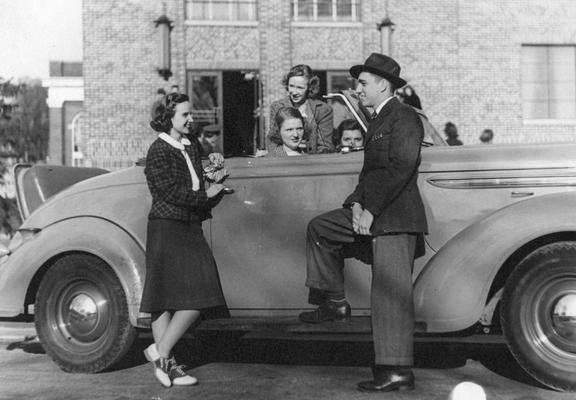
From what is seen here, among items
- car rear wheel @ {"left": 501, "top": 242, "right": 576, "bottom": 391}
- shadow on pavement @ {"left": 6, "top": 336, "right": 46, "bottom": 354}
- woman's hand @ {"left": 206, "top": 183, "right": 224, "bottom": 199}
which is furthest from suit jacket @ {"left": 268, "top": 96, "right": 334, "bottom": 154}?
shadow on pavement @ {"left": 6, "top": 336, "right": 46, "bottom": 354}

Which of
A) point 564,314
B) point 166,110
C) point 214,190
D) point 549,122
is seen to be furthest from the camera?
point 549,122

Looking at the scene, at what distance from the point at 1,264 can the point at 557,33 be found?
650 inches

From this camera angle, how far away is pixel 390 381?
4.17 meters

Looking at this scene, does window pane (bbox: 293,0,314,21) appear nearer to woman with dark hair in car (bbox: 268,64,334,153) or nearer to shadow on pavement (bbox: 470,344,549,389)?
woman with dark hair in car (bbox: 268,64,334,153)

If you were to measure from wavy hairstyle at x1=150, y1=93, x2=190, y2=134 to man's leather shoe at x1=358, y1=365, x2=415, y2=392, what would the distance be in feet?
A: 6.58

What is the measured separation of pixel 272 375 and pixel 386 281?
1.14 metres

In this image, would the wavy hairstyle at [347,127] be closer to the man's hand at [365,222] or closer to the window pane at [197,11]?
the man's hand at [365,222]

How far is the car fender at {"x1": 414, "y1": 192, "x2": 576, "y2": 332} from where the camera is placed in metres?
4.14

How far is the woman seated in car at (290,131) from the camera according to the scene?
5035 millimetres

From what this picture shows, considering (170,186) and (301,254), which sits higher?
(170,186)

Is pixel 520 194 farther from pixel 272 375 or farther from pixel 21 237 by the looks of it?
pixel 21 237

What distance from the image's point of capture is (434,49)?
18.2 meters

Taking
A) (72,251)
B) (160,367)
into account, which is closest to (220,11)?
(72,251)

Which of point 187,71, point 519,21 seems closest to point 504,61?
point 519,21
